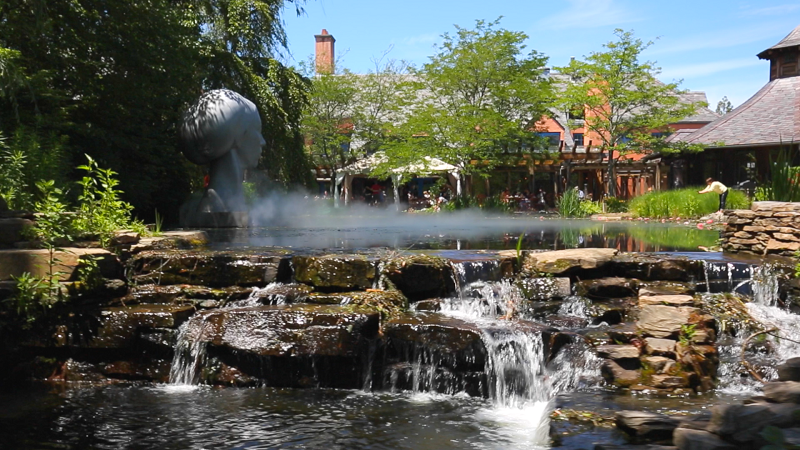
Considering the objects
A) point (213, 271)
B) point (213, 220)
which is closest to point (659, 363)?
point (213, 271)

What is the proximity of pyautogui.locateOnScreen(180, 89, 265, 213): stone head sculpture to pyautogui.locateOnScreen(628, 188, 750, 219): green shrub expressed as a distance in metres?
13.8

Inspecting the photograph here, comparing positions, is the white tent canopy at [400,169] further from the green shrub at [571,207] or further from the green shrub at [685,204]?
the green shrub at [685,204]

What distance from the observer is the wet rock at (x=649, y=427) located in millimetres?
4449

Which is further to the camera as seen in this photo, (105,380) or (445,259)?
(445,259)

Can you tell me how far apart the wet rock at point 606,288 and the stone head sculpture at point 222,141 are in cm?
801

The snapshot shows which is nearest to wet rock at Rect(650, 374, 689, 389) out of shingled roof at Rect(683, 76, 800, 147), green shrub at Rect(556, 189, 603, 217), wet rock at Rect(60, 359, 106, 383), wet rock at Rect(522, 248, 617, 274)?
wet rock at Rect(522, 248, 617, 274)

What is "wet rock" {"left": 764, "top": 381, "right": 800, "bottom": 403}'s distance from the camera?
13.1 ft

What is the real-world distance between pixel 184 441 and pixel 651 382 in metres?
3.88

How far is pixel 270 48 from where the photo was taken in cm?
2041

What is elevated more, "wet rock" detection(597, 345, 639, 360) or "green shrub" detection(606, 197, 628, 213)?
"green shrub" detection(606, 197, 628, 213)

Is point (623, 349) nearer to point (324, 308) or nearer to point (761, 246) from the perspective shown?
point (324, 308)

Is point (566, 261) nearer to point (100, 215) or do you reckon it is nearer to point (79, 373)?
point (79, 373)

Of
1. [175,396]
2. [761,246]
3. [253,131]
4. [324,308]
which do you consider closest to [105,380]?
[175,396]

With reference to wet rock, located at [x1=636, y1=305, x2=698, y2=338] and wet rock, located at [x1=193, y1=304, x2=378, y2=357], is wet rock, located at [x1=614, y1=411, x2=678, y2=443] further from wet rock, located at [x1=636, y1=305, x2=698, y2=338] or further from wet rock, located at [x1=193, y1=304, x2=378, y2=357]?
wet rock, located at [x1=193, y1=304, x2=378, y2=357]
